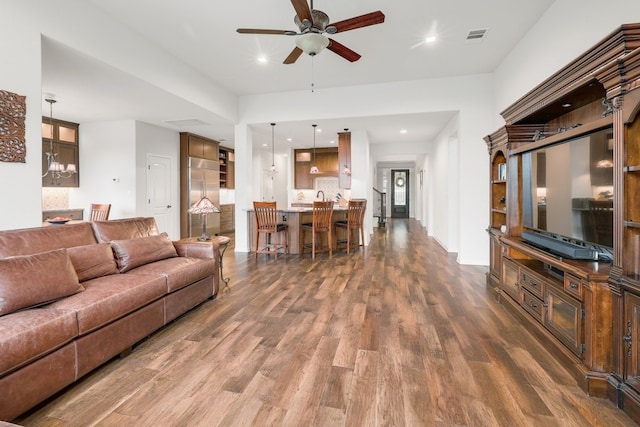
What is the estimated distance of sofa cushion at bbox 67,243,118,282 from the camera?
7.89 ft

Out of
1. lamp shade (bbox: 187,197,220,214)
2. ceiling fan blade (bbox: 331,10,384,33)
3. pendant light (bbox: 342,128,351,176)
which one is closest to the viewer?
ceiling fan blade (bbox: 331,10,384,33)

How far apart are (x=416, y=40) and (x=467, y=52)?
0.89 meters

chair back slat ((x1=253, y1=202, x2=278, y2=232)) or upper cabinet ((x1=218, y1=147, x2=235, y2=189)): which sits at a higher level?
upper cabinet ((x1=218, y1=147, x2=235, y2=189))

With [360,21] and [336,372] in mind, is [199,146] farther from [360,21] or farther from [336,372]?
[336,372]

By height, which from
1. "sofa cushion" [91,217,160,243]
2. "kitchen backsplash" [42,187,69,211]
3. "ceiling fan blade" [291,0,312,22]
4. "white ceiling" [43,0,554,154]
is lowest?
"sofa cushion" [91,217,160,243]

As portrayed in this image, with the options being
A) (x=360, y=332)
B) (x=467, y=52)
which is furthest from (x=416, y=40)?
(x=360, y=332)

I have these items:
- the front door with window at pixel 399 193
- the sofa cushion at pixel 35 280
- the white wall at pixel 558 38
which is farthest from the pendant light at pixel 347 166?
the front door with window at pixel 399 193

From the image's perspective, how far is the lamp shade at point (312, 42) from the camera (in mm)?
2801

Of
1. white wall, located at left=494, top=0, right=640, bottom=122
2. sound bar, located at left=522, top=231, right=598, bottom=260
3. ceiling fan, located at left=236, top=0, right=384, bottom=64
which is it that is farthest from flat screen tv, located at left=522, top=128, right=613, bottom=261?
ceiling fan, located at left=236, top=0, right=384, bottom=64

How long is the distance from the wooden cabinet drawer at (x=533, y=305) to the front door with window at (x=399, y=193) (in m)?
12.5

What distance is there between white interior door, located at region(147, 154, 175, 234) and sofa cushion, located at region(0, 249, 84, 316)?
488 centimetres

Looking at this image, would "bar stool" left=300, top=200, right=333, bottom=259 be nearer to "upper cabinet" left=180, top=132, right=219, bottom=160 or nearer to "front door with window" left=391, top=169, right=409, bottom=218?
"upper cabinet" left=180, top=132, right=219, bottom=160

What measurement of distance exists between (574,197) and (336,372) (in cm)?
220

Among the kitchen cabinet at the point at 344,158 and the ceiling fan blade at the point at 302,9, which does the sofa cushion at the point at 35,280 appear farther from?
the kitchen cabinet at the point at 344,158
